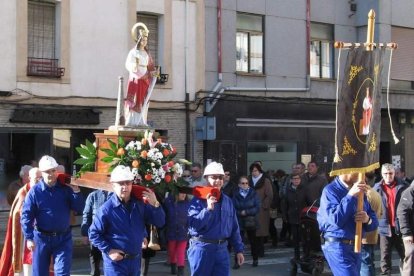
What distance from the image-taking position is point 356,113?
825cm

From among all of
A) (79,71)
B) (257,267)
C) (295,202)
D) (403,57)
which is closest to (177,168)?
(257,267)

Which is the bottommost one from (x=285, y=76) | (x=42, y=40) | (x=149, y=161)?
(x=149, y=161)

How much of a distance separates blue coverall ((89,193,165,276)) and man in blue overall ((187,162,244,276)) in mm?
845

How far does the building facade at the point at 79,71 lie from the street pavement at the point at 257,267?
3739 mm

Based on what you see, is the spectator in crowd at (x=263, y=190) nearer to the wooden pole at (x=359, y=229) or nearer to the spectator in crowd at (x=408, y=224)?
the spectator in crowd at (x=408, y=224)

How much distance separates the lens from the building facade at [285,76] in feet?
70.1

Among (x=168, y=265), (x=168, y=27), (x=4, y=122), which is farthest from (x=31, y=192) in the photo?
(x=168, y=27)

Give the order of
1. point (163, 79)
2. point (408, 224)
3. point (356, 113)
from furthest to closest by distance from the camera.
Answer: point (163, 79) < point (408, 224) < point (356, 113)

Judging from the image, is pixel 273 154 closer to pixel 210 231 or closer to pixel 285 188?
pixel 285 188

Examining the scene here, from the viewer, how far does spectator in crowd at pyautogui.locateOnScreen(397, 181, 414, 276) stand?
10.3 m

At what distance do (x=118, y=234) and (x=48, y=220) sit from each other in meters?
1.95

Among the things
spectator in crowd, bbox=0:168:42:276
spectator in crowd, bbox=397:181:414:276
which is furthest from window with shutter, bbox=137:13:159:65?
spectator in crowd, bbox=397:181:414:276

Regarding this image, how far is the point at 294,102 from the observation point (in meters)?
22.8

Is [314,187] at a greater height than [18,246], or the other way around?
[314,187]
